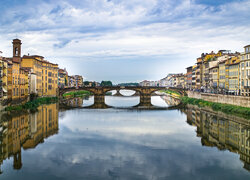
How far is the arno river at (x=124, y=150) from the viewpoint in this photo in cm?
1455

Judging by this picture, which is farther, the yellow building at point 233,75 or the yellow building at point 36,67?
the yellow building at point 36,67

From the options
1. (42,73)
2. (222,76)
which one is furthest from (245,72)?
(42,73)

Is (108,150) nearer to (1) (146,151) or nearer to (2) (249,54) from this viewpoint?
(1) (146,151)

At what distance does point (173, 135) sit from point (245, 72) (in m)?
22.5

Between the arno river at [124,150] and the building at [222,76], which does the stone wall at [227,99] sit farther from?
the arno river at [124,150]

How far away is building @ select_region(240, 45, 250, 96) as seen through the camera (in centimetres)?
3994

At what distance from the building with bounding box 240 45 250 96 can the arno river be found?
12.4 m

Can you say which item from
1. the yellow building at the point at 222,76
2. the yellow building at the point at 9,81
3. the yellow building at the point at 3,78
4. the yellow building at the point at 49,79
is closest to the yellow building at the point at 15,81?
the yellow building at the point at 9,81

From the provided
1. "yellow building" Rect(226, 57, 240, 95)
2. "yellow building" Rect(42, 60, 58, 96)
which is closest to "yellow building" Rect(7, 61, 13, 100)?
"yellow building" Rect(42, 60, 58, 96)

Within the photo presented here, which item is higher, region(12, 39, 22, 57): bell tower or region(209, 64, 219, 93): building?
region(12, 39, 22, 57): bell tower

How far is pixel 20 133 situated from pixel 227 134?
18.2 meters

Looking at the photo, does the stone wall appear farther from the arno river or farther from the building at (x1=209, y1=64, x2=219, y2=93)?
the arno river

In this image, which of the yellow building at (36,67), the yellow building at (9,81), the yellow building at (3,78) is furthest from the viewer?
→ the yellow building at (36,67)

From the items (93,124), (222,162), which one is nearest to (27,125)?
(93,124)
